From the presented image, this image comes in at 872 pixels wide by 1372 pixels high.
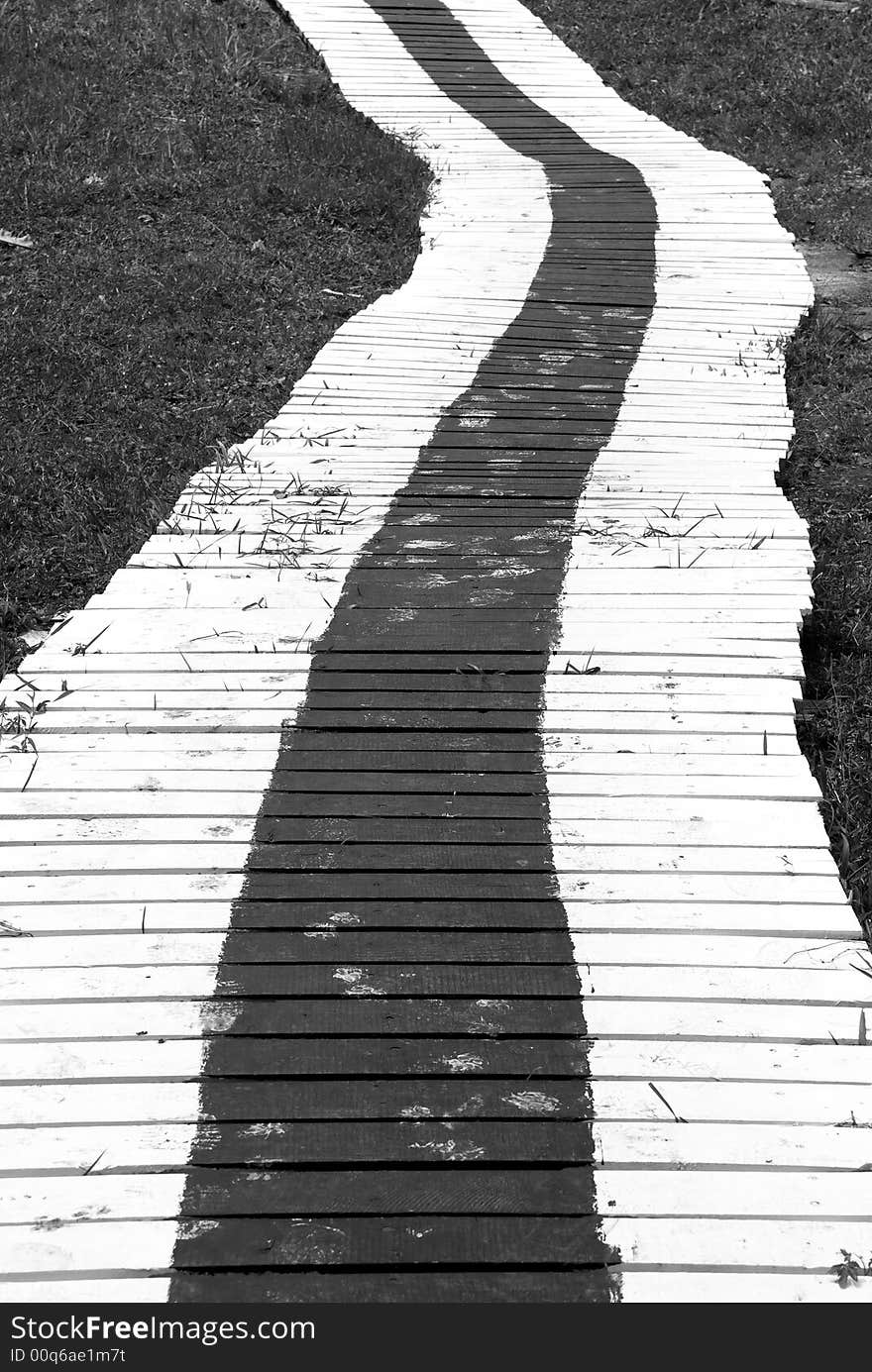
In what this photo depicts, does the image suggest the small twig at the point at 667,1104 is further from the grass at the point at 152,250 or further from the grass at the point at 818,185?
the grass at the point at 152,250

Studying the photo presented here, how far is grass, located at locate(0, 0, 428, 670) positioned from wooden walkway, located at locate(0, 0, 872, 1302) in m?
0.64

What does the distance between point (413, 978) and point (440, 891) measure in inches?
14.5

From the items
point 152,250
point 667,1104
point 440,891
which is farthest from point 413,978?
point 152,250

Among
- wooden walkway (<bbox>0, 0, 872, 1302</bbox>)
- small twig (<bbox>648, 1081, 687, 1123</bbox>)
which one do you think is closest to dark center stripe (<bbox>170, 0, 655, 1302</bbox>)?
wooden walkway (<bbox>0, 0, 872, 1302</bbox>)

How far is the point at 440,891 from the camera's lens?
13.0 ft

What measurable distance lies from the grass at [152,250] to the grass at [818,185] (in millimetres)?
2877

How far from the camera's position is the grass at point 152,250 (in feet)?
22.4

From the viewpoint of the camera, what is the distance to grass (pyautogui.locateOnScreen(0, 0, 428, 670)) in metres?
6.83

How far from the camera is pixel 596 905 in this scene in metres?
3.90

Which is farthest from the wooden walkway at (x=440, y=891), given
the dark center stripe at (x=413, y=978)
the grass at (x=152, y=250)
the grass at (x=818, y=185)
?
the grass at (x=152, y=250)

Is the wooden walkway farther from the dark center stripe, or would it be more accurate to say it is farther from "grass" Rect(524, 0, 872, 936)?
"grass" Rect(524, 0, 872, 936)

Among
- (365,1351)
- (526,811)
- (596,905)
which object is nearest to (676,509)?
(526,811)

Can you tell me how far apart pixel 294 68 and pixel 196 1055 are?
1242cm

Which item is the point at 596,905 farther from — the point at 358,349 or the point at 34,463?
the point at 358,349
